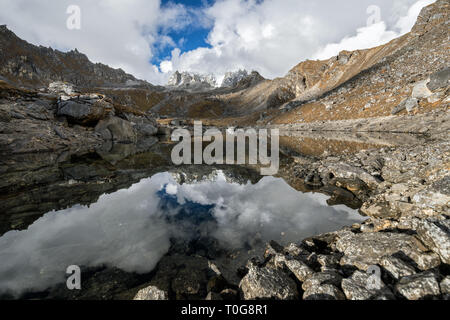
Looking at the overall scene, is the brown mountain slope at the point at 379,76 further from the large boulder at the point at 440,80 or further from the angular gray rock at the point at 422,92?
the large boulder at the point at 440,80

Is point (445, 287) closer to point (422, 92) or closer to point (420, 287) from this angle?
point (420, 287)

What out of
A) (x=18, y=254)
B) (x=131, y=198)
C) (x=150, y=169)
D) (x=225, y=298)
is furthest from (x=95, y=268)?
(x=150, y=169)

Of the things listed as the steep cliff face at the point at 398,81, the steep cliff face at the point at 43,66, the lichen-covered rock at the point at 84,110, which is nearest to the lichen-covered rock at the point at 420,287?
the steep cliff face at the point at 398,81

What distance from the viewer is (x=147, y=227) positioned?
780 centimetres

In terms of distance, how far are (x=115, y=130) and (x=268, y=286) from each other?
4407cm

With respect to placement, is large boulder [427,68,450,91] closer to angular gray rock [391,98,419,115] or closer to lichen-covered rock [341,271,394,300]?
angular gray rock [391,98,419,115]

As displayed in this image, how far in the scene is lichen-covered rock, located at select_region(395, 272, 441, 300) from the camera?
3.12 m

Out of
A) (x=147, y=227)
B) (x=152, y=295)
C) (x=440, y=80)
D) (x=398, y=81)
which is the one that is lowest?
(x=152, y=295)

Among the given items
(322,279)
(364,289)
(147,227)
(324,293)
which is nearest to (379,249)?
(364,289)

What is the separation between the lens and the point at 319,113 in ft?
207

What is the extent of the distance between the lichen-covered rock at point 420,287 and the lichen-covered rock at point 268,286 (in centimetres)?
189
